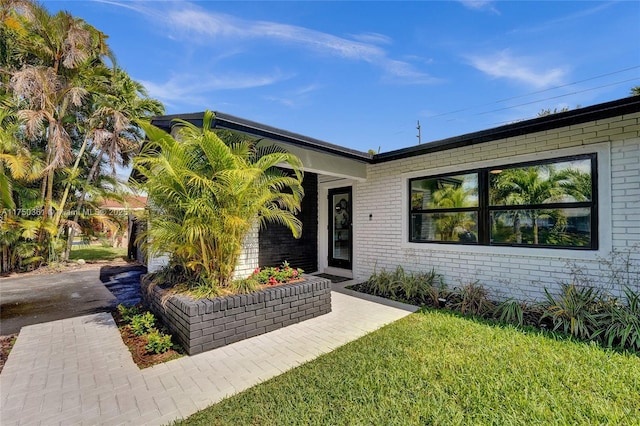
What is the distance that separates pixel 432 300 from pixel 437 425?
148 inches

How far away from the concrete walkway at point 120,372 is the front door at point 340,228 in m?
3.62

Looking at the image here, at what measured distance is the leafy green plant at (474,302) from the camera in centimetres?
502

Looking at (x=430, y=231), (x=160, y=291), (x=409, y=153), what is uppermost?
(x=409, y=153)

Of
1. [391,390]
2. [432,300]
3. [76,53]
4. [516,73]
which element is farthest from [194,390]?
[516,73]

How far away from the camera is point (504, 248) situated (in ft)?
17.6

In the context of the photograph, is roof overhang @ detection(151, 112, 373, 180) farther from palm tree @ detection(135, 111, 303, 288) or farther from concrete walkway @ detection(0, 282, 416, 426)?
concrete walkway @ detection(0, 282, 416, 426)

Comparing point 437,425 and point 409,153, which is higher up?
point 409,153

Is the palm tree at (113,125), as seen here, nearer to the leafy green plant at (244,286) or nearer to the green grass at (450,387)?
the leafy green plant at (244,286)

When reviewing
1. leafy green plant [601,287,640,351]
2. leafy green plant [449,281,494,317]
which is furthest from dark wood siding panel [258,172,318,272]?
leafy green plant [601,287,640,351]

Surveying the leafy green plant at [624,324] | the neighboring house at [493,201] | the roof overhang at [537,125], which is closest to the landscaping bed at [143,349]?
the neighboring house at [493,201]

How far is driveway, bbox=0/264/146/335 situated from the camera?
520cm

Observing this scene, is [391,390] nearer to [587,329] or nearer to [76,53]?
[587,329]

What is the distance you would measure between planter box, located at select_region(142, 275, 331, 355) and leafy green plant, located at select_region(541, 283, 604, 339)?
359 cm

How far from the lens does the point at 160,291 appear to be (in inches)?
180
